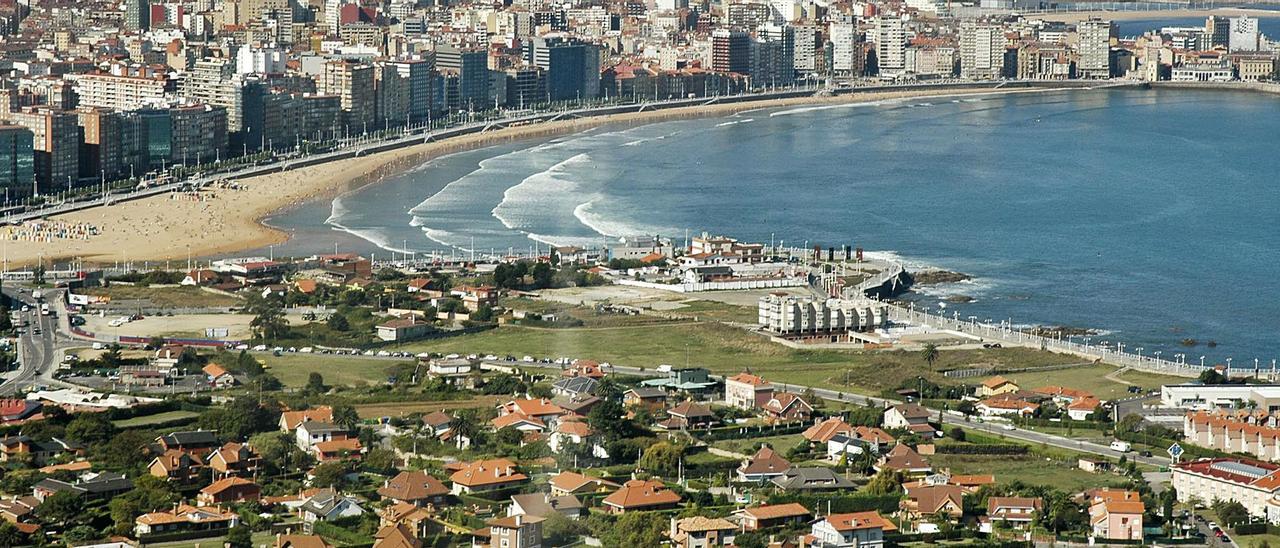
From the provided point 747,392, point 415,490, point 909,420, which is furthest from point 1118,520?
point 747,392

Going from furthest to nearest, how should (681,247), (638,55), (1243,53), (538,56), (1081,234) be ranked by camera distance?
(1243,53) < (638,55) < (538,56) < (1081,234) < (681,247)

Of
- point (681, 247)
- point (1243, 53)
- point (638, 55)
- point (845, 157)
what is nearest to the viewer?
point (681, 247)

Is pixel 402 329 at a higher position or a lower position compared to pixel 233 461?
higher

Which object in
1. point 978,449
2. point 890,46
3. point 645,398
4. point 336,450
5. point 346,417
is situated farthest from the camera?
point 890,46

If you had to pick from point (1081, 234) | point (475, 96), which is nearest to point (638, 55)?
point (475, 96)

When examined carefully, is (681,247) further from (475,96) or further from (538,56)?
(538,56)

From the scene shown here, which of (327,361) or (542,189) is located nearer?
(327,361)

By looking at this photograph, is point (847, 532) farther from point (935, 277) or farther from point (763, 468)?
point (935, 277)
